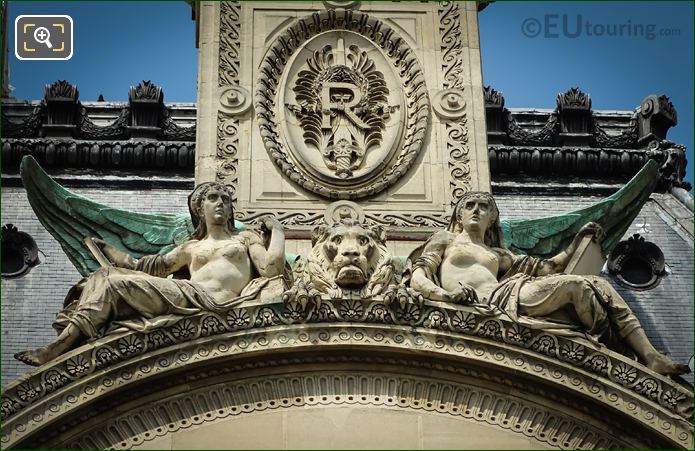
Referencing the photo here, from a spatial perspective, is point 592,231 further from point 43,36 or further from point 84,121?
point 43,36

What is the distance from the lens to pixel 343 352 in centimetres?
2402

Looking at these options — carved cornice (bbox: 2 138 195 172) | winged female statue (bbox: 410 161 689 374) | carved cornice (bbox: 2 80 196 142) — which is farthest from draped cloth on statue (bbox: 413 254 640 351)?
carved cornice (bbox: 2 80 196 142)

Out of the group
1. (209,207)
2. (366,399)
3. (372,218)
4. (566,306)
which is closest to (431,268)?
(566,306)

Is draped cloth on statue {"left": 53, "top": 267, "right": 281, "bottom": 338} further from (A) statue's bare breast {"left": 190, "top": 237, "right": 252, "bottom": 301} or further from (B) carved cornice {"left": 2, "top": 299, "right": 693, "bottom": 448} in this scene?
(A) statue's bare breast {"left": 190, "top": 237, "right": 252, "bottom": 301}

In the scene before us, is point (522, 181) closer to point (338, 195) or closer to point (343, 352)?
point (338, 195)

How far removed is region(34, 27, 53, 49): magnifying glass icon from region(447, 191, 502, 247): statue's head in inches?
380

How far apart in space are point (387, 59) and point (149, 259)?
509 centimetres

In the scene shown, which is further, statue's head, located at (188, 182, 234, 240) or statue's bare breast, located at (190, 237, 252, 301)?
statue's head, located at (188, 182, 234, 240)

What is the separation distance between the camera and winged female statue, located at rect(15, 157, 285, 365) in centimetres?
2391

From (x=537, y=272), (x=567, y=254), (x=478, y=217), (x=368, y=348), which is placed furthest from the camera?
(x=567, y=254)

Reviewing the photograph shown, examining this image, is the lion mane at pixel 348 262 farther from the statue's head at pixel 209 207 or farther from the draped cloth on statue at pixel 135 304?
the statue's head at pixel 209 207

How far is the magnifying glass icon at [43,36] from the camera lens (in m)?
32.5

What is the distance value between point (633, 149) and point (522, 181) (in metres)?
2.09

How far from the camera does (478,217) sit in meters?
25.4
